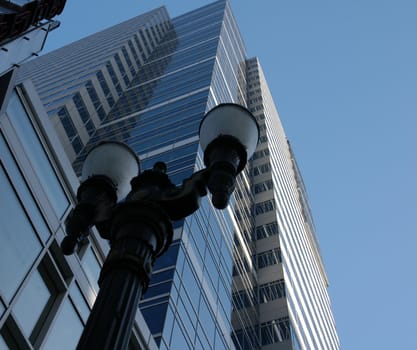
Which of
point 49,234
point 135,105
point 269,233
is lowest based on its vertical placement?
point 49,234

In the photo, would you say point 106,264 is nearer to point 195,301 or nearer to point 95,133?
point 195,301

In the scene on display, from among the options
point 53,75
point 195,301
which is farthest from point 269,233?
point 53,75

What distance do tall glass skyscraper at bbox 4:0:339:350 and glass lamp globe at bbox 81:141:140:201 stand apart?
9.04 meters

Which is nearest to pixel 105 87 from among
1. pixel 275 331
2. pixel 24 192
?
pixel 275 331

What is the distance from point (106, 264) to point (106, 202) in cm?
108

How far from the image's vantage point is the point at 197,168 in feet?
108

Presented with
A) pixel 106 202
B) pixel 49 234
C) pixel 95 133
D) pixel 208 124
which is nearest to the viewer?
pixel 106 202

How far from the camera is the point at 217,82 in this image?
176 ft

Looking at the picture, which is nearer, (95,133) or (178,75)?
(95,133)

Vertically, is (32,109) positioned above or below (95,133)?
below

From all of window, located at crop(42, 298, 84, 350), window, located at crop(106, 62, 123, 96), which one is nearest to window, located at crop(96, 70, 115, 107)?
window, located at crop(106, 62, 123, 96)

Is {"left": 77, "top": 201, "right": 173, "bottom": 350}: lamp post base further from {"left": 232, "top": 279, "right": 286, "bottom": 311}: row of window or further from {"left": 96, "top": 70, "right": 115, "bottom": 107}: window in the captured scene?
{"left": 96, "top": 70, "right": 115, "bottom": 107}: window

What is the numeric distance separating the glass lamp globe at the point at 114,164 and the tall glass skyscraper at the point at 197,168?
29.7 feet

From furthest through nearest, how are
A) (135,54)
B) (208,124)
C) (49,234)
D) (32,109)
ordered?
(135,54)
(32,109)
(49,234)
(208,124)
